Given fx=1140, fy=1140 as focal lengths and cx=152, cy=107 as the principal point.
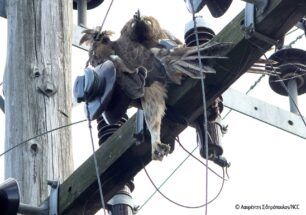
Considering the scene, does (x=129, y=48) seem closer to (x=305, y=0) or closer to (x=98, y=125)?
(x=98, y=125)

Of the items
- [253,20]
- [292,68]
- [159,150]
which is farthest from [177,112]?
[292,68]

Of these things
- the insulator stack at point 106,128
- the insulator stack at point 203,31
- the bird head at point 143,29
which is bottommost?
the insulator stack at point 106,128

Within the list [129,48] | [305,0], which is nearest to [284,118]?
[129,48]

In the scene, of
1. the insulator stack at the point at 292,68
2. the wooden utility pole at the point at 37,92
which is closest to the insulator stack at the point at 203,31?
the insulator stack at the point at 292,68

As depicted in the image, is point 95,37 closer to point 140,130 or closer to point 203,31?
point 203,31

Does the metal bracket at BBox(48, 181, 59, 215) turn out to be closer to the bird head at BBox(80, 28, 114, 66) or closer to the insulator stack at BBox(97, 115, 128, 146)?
the insulator stack at BBox(97, 115, 128, 146)

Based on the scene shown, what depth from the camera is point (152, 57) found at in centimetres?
694

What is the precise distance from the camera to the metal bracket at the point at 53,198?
670 cm

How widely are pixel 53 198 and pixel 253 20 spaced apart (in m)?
1.66

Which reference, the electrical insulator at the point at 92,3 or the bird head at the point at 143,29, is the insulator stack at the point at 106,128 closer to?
the bird head at the point at 143,29

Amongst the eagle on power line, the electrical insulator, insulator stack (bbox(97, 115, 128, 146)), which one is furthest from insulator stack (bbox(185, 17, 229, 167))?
the electrical insulator

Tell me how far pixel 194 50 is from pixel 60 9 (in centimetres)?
127

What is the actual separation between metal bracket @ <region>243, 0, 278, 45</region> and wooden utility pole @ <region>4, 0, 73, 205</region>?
1.56 metres

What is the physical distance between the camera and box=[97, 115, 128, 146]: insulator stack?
23.4ft
